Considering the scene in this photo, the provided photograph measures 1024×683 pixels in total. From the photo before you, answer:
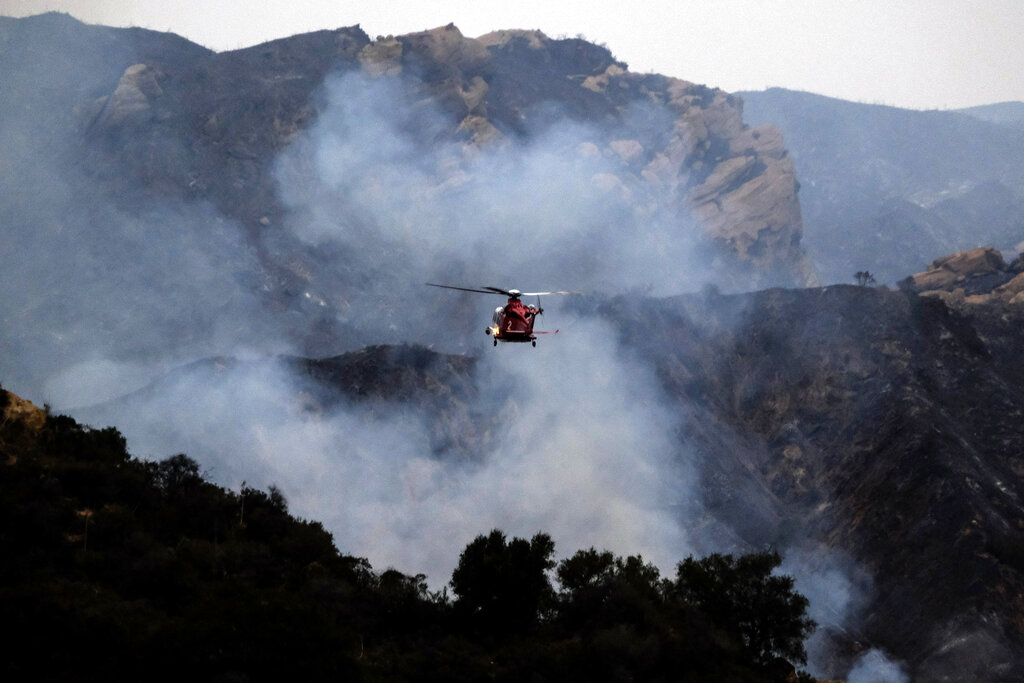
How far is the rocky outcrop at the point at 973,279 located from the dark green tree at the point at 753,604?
101745 mm

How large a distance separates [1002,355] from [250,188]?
10270cm

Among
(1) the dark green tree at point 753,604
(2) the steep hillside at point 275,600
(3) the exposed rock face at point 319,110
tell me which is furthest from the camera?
(3) the exposed rock face at point 319,110

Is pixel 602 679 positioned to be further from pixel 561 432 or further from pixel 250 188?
pixel 250 188

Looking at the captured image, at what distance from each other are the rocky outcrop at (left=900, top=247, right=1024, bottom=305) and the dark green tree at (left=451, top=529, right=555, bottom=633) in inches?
4245

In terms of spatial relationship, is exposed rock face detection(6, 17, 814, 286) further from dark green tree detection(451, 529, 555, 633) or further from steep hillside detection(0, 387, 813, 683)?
dark green tree detection(451, 529, 555, 633)

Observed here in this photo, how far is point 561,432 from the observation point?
314 ft

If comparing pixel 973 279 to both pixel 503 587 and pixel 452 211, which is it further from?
pixel 503 587

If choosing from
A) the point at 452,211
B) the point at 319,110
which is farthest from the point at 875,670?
the point at 319,110

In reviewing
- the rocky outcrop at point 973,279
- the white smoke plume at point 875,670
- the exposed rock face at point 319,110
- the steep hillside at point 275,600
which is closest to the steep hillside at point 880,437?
the white smoke plume at point 875,670

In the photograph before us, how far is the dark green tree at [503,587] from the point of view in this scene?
48.6 metres

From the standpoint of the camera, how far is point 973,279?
152750mm

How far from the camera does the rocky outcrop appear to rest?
144 meters

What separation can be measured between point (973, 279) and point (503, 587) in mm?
125584

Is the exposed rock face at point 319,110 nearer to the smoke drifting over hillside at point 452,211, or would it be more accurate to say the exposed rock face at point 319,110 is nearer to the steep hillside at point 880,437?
the smoke drifting over hillside at point 452,211
